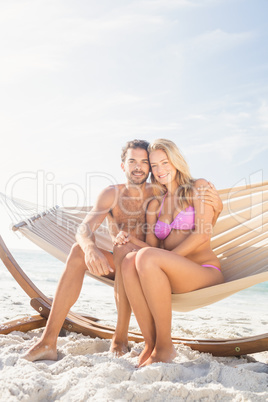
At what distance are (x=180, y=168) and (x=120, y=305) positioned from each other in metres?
0.75

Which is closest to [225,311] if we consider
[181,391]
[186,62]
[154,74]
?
[181,391]

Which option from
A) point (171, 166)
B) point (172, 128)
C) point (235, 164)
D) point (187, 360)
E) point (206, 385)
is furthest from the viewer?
point (172, 128)

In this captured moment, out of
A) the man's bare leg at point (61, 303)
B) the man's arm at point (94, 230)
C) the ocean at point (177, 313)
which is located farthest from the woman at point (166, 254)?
the ocean at point (177, 313)

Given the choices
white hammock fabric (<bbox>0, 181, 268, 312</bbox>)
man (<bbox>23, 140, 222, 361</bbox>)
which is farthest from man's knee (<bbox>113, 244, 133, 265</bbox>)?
white hammock fabric (<bbox>0, 181, 268, 312</bbox>)

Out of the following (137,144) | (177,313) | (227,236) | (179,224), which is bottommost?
(177,313)

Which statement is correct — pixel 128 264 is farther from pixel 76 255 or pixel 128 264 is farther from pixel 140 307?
pixel 76 255

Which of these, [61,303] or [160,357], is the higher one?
[61,303]

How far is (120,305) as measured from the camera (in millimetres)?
1678

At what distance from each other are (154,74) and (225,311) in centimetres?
841

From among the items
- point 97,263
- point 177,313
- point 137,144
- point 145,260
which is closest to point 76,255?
point 97,263

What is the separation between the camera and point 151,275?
1.50 meters

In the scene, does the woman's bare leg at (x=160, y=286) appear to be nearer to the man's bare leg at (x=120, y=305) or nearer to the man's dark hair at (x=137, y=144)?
the man's bare leg at (x=120, y=305)

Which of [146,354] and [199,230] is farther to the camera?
[199,230]

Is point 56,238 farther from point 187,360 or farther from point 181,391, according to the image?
point 181,391
